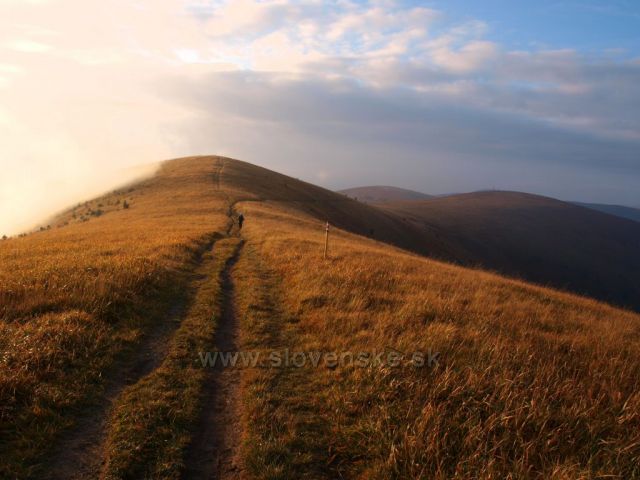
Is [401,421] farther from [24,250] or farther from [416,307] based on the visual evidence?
[24,250]

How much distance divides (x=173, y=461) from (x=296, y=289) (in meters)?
7.44

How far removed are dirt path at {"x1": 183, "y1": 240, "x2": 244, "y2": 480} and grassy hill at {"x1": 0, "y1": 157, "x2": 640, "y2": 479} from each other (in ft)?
0.08

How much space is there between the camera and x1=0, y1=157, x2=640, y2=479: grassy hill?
473 cm

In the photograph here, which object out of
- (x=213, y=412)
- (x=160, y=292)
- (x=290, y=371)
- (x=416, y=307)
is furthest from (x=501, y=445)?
(x=160, y=292)

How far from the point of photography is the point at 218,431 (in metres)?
5.32

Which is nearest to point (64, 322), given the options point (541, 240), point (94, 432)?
point (94, 432)

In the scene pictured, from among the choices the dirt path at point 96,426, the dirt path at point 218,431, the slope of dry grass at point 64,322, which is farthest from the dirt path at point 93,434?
the dirt path at point 218,431

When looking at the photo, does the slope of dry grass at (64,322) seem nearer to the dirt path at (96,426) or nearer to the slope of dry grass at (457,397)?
the dirt path at (96,426)

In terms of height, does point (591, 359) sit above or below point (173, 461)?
above

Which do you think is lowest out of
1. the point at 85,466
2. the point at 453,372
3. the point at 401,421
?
the point at 85,466

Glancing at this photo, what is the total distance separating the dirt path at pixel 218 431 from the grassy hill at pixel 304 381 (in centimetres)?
2

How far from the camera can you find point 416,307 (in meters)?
9.71

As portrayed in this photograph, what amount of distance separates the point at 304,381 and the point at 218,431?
180 centimetres

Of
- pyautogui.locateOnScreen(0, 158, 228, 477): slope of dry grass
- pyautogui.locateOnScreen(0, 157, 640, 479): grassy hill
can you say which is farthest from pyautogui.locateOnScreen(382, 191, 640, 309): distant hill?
pyautogui.locateOnScreen(0, 158, 228, 477): slope of dry grass
